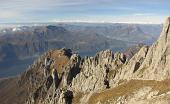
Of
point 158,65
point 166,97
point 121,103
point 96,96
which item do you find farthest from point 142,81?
point 166,97

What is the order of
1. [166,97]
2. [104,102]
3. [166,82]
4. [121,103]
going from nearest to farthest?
1. [166,97]
2. [166,82]
3. [121,103]
4. [104,102]

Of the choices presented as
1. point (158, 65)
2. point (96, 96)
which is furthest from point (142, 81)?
point (96, 96)

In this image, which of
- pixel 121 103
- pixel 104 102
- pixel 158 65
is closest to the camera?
pixel 121 103

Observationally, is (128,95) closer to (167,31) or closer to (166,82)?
(166,82)

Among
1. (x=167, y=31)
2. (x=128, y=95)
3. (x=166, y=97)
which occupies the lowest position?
(x=128, y=95)

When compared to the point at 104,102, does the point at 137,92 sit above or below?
above

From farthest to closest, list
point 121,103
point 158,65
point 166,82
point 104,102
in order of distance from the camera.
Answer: point 104,102
point 158,65
point 121,103
point 166,82

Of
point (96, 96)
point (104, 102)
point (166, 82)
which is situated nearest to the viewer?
point (166, 82)

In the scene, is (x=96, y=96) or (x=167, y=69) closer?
(x=167, y=69)

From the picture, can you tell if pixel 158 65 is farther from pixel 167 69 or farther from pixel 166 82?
pixel 166 82
